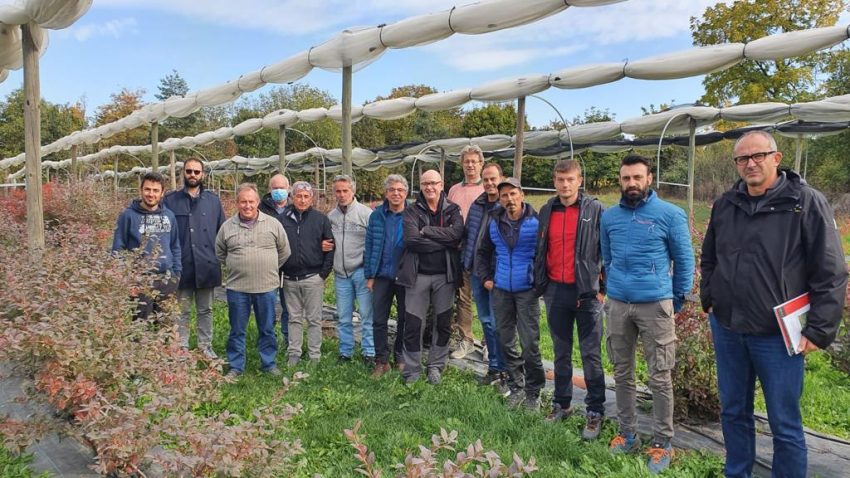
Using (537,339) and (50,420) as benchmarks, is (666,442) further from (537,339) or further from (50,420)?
(50,420)

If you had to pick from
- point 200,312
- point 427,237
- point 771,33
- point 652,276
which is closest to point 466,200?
point 427,237

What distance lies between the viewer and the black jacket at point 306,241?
4.92 meters

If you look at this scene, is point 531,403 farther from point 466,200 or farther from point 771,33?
point 771,33

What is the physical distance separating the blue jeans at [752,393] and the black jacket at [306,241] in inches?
123

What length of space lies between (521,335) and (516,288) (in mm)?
354

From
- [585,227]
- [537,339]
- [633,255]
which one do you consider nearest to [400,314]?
[537,339]

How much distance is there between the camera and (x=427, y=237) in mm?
4520

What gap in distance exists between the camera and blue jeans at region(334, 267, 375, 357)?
5137 millimetres

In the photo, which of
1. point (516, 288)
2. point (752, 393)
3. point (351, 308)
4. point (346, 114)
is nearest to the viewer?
point (752, 393)

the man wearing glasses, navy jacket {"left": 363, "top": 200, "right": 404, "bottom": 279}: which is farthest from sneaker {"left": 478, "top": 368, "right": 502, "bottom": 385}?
the man wearing glasses

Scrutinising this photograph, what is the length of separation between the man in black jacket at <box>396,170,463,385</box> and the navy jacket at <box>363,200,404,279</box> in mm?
226

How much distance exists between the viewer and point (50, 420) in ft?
9.61

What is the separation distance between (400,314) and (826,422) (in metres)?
3.30

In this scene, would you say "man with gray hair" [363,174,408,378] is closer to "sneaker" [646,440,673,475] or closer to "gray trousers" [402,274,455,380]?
"gray trousers" [402,274,455,380]
